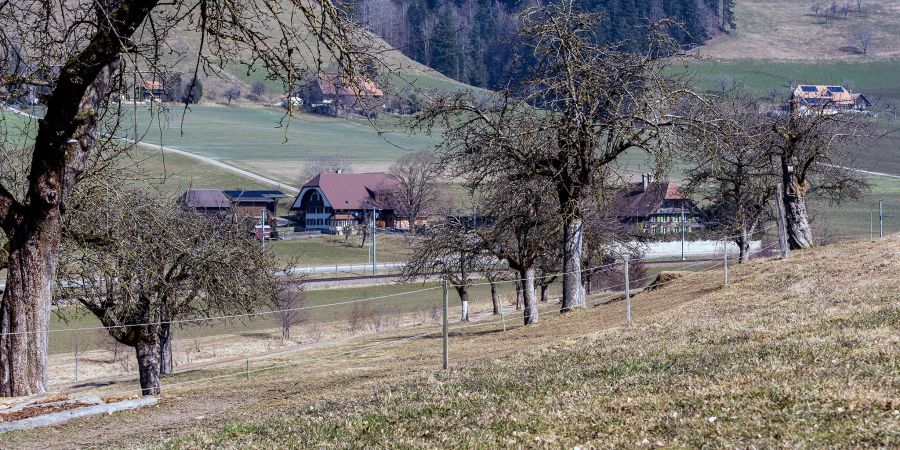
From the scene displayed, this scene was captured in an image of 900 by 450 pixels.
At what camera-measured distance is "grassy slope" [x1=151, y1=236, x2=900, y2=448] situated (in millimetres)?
6677

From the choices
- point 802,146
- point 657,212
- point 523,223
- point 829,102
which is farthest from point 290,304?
point 657,212

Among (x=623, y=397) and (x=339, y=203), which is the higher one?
(x=339, y=203)

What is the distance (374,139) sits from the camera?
136 meters

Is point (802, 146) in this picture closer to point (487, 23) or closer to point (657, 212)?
point (657, 212)

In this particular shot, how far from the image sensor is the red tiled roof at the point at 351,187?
104062mm

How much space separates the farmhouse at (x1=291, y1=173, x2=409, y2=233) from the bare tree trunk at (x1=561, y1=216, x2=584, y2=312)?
7578cm

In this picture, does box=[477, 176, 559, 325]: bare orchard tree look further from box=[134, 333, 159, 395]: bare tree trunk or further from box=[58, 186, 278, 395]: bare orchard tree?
box=[134, 333, 159, 395]: bare tree trunk

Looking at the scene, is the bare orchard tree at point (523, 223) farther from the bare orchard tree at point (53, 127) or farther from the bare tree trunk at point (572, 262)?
the bare orchard tree at point (53, 127)

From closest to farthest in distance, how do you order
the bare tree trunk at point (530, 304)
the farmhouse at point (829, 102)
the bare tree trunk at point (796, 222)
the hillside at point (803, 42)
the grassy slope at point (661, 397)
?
the grassy slope at point (661, 397) < the bare tree trunk at point (530, 304) < the bare tree trunk at point (796, 222) < the farmhouse at point (829, 102) < the hillside at point (803, 42)

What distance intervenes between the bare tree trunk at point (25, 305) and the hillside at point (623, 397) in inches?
69.6

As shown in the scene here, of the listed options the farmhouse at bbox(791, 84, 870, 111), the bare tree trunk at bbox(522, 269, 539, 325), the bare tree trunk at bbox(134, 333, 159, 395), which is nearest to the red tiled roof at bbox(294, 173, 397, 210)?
the farmhouse at bbox(791, 84, 870, 111)

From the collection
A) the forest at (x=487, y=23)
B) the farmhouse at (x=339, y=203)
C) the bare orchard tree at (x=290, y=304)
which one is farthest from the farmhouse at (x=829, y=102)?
the forest at (x=487, y=23)

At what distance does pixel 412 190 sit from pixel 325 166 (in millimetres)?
23790

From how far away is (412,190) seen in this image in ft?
311
